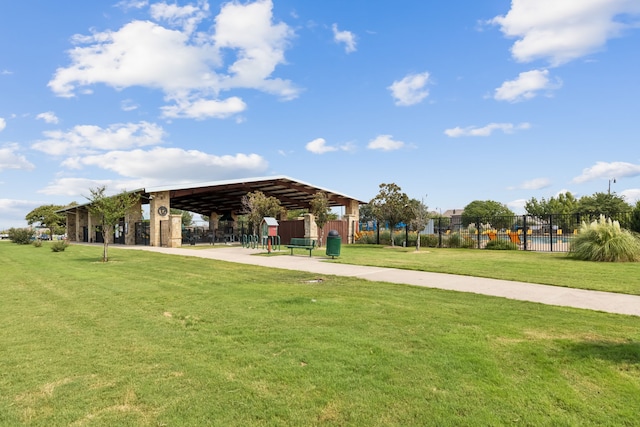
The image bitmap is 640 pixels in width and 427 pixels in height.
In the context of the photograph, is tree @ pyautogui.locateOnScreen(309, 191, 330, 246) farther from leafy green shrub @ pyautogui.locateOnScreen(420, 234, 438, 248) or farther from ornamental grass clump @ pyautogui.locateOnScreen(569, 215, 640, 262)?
ornamental grass clump @ pyautogui.locateOnScreen(569, 215, 640, 262)

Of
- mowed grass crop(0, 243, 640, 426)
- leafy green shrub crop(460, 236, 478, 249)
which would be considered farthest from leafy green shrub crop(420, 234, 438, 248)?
mowed grass crop(0, 243, 640, 426)

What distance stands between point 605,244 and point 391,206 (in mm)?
11885

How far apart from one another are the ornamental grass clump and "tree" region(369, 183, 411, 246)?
394 inches

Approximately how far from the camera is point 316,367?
12.9 feet

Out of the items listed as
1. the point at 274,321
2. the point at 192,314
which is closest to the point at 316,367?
the point at 274,321

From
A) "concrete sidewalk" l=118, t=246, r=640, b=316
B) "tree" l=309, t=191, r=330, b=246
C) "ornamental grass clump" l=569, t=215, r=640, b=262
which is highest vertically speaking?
"tree" l=309, t=191, r=330, b=246

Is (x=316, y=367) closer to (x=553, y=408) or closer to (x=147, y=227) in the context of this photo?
(x=553, y=408)

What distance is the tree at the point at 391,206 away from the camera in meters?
24.5

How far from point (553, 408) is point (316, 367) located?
6.59ft

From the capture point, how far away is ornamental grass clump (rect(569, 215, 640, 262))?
14172 mm

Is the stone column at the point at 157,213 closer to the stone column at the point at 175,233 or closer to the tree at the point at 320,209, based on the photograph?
the stone column at the point at 175,233

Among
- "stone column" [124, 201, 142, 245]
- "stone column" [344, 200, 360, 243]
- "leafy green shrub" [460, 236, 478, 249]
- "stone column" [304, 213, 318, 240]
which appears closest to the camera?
"leafy green shrub" [460, 236, 478, 249]

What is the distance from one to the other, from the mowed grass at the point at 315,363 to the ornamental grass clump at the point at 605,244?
389 inches

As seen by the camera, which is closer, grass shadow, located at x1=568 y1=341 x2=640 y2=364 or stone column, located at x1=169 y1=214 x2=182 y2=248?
grass shadow, located at x1=568 y1=341 x2=640 y2=364
